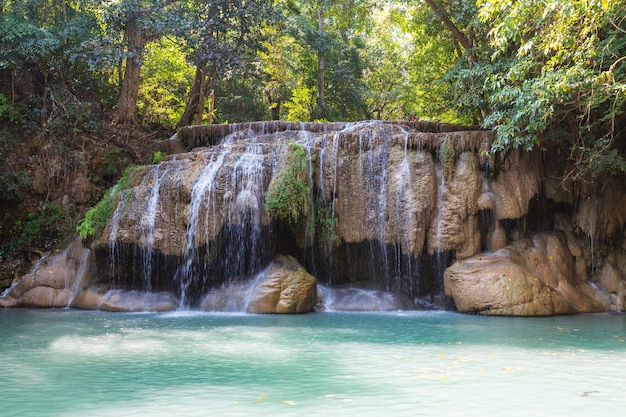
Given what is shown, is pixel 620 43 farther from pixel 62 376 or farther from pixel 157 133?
→ pixel 157 133

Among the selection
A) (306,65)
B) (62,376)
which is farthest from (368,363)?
(306,65)

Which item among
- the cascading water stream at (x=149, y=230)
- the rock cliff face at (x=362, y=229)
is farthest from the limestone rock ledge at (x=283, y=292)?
the cascading water stream at (x=149, y=230)

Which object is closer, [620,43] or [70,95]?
[620,43]

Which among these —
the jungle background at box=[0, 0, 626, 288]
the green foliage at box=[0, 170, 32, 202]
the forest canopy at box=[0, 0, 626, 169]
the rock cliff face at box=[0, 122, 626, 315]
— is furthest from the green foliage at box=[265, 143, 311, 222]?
the green foliage at box=[0, 170, 32, 202]

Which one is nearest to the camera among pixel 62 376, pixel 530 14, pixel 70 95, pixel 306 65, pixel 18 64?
pixel 62 376

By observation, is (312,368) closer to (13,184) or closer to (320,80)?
(13,184)

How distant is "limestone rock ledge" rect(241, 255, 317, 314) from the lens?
13.0m

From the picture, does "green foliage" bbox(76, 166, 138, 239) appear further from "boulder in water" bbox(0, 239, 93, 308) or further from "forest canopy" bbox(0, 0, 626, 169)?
"forest canopy" bbox(0, 0, 626, 169)

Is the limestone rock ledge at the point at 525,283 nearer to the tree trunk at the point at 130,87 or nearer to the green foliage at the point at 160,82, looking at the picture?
the tree trunk at the point at 130,87

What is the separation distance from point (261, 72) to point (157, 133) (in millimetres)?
5427

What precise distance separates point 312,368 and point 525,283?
744cm

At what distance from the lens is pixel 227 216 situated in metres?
14.1

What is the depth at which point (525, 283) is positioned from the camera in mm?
12789

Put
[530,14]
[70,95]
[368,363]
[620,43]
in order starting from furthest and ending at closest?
[70,95] → [620,43] → [530,14] → [368,363]
